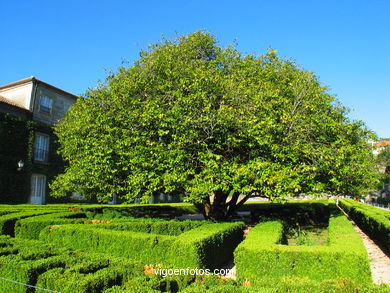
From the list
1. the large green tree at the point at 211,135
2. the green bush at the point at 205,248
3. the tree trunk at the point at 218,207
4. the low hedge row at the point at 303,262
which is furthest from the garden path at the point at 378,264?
the tree trunk at the point at 218,207

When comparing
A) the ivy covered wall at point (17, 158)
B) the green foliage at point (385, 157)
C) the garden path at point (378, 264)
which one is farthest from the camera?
the green foliage at point (385, 157)

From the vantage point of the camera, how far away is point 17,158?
787 inches

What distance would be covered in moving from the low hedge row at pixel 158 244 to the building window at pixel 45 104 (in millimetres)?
16129

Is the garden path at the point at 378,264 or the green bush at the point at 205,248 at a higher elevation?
the green bush at the point at 205,248

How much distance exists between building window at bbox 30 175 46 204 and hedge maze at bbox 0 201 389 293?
12.1m

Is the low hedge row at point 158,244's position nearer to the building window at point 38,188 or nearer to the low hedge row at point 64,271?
the low hedge row at point 64,271

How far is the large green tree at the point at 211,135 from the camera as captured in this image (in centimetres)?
980

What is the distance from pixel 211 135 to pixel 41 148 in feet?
55.2

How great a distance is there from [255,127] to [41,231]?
7.50 meters

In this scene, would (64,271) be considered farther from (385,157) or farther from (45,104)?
(385,157)

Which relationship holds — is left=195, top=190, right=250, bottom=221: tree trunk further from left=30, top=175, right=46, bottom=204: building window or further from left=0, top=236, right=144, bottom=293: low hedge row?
left=30, top=175, right=46, bottom=204: building window

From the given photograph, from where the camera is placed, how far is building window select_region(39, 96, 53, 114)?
72.3 ft

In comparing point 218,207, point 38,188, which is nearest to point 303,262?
point 218,207

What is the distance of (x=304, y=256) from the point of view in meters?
6.20
